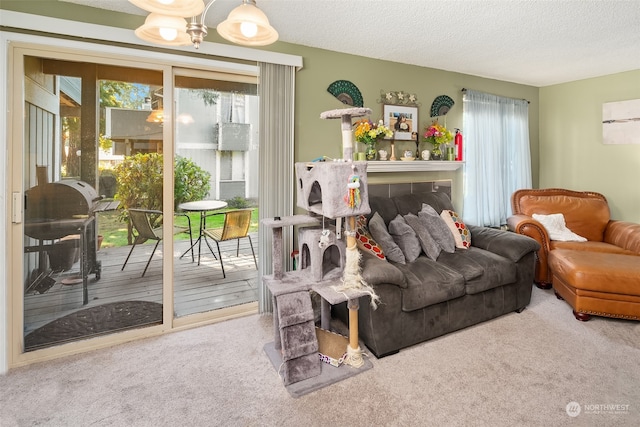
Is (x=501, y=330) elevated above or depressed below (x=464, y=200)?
below

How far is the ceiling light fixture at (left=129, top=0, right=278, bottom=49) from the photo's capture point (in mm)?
1360

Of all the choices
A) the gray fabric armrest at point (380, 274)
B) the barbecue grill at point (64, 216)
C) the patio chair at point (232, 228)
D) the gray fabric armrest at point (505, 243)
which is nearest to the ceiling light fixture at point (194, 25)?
the barbecue grill at point (64, 216)

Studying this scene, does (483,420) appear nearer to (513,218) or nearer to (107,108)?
(513,218)

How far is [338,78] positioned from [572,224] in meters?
3.20

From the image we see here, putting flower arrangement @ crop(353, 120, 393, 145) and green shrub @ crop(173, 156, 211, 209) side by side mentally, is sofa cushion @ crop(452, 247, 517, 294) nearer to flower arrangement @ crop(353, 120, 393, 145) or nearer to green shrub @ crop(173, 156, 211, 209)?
flower arrangement @ crop(353, 120, 393, 145)

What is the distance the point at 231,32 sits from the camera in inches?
64.7

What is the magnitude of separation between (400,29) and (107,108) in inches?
91.8

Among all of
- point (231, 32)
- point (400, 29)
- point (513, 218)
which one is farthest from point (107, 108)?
point (513, 218)

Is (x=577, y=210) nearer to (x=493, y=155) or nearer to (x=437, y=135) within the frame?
(x=493, y=155)

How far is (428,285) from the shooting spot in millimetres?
2477

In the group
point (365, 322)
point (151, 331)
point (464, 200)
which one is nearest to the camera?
point (365, 322)

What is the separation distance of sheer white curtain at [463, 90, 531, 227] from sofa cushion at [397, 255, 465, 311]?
1.78m

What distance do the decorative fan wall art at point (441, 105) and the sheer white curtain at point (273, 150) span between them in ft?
5.83

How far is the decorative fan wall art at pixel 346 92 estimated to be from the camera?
3240 millimetres
